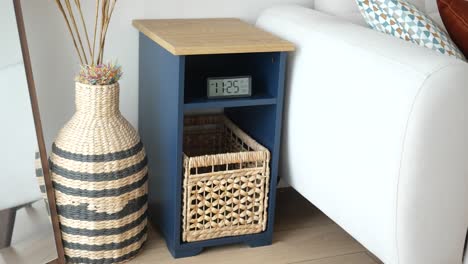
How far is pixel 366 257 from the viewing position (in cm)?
207

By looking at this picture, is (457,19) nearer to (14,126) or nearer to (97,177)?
(97,177)

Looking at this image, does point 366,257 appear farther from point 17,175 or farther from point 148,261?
point 17,175

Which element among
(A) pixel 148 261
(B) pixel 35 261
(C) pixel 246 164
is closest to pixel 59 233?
(B) pixel 35 261

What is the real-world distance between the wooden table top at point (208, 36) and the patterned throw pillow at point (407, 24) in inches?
9.3

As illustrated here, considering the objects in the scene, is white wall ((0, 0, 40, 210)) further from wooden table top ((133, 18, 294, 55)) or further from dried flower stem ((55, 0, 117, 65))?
wooden table top ((133, 18, 294, 55))

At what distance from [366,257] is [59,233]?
2.82ft

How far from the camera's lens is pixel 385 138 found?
156cm

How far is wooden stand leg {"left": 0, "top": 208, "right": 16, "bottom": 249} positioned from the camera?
71.7 inches

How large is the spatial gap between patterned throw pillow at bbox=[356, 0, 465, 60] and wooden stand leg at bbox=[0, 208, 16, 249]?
40.7 inches

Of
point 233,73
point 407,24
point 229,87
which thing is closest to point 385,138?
point 407,24

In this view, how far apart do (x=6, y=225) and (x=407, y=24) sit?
1.11 meters

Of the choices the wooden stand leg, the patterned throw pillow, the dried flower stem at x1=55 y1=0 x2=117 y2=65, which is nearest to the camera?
the patterned throw pillow

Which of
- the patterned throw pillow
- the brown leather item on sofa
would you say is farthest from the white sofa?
the brown leather item on sofa

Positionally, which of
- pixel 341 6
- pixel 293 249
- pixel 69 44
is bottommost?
pixel 293 249
